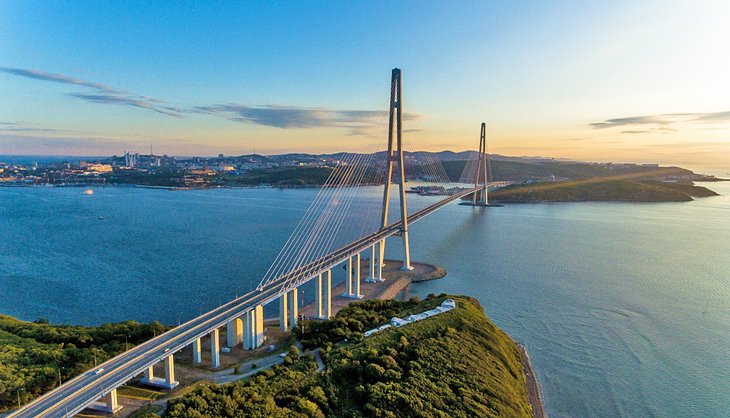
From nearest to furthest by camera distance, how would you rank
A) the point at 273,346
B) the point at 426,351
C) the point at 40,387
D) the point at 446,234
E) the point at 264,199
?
the point at 40,387 → the point at 426,351 → the point at 273,346 → the point at 446,234 → the point at 264,199

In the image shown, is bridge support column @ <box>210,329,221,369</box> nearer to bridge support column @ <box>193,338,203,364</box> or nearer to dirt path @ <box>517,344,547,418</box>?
bridge support column @ <box>193,338,203,364</box>

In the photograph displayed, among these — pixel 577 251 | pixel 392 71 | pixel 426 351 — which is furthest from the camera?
pixel 577 251

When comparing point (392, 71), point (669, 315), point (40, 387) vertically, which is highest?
point (392, 71)

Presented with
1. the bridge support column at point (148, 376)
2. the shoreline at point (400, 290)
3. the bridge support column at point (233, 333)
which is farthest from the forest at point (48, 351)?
the shoreline at point (400, 290)

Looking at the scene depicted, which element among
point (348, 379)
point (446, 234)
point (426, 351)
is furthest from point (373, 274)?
point (446, 234)

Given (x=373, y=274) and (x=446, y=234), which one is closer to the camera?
(x=373, y=274)

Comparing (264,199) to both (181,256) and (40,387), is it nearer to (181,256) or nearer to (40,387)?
(181,256)

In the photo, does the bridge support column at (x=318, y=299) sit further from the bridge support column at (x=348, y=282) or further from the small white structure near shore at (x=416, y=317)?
the small white structure near shore at (x=416, y=317)

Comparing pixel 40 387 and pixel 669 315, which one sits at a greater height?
pixel 40 387
